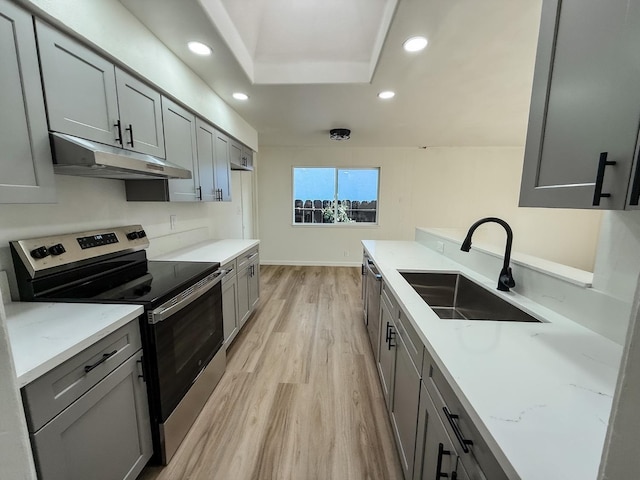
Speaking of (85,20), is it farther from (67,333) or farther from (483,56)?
(483,56)

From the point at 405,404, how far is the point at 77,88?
219 centimetres

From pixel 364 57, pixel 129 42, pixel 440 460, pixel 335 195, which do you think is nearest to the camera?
pixel 440 460

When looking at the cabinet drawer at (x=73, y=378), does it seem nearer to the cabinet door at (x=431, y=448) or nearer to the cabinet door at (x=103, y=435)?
the cabinet door at (x=103, y=435)

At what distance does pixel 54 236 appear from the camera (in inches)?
56.1

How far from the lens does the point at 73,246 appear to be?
58.5 inches

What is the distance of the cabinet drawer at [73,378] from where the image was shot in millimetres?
820

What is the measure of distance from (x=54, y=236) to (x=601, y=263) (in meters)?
2.51

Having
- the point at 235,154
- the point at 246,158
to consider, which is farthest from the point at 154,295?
the point at 246,158

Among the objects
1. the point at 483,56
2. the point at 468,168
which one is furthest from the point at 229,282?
the point at 468,168

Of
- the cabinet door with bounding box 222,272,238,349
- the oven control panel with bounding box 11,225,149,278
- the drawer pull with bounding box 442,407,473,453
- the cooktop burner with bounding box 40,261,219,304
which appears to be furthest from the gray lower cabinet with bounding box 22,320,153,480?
the drawer pull with bounding box 442,407,473,453

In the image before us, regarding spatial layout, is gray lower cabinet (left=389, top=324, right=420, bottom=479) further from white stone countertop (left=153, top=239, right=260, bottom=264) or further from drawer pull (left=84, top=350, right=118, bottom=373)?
white stone countertop (left=153, top=239, right=260, bottom=264)

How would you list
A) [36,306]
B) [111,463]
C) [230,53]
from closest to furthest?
[111,463] < [36,306] < [230,53]

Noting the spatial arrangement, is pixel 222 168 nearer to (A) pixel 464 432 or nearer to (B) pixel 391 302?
(B) pixel 391 302

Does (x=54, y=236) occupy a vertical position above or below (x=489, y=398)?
above
